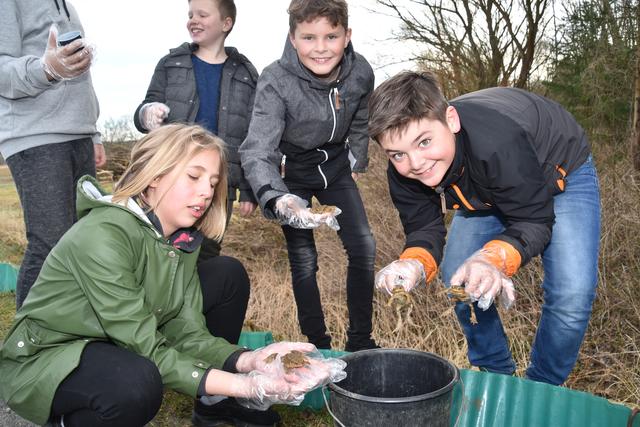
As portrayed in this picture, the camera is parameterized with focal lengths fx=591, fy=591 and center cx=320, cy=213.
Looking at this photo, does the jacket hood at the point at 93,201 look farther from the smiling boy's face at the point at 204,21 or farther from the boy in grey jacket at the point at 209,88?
the smiling boy's face at the point at 204,21

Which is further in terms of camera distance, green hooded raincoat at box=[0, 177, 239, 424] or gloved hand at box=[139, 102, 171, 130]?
gloved hand at box=[139, 102, 171, 130]

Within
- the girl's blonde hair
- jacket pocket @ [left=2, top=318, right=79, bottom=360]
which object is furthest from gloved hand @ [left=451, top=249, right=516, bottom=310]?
jacket pocket @ [left=2, top=318, right=79, bottom=360]

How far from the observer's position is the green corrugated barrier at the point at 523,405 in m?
2.21

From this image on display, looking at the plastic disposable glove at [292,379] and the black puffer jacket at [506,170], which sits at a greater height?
the black puffer jacket at [506,170]

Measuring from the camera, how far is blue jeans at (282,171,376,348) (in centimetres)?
293

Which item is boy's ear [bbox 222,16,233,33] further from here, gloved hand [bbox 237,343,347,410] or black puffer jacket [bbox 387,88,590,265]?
gloved hand [bbox 237,343,347,410]

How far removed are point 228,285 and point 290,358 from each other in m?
0.64

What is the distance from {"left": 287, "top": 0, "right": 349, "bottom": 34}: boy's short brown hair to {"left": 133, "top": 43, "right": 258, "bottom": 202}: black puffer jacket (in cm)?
52

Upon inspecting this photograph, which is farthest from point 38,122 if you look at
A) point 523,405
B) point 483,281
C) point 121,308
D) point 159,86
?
point 523,405

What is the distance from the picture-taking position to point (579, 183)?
7.77 ft

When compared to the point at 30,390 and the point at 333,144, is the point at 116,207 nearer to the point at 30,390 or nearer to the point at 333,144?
the point at 30,390

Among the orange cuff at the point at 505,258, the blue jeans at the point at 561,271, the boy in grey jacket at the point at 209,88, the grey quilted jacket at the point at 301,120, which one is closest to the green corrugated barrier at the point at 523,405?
the blue jeans at the point at 561,271

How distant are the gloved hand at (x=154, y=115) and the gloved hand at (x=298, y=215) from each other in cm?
83

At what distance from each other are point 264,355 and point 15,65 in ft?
5.16
